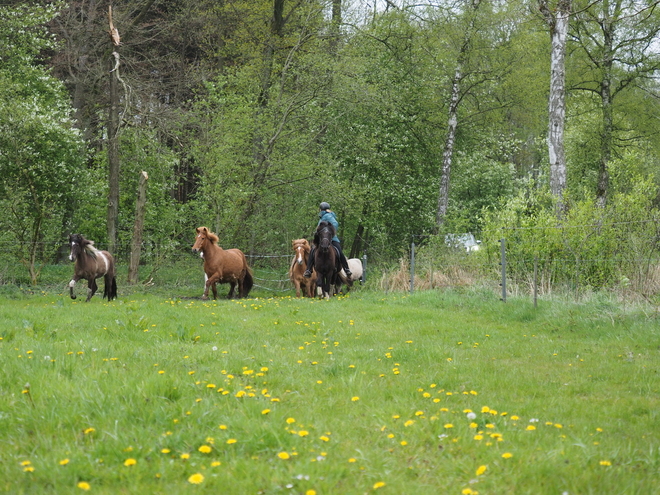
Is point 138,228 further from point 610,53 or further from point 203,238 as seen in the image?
point 610,53

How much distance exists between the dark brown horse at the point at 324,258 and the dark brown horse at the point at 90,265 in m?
5.70

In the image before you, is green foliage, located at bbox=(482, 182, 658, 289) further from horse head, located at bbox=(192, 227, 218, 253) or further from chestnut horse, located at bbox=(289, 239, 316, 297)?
horse head, located at bbox=(192, 227, 218, 253)

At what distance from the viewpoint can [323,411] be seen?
551 cm

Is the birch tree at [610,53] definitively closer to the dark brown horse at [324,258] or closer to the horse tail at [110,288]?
the dark brown horse at [324,258]

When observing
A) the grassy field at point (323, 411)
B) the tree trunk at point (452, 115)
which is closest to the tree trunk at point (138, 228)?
the grassy field at point (323, 411)

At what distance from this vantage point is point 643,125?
3338cm

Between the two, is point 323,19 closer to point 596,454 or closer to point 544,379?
point 544,379

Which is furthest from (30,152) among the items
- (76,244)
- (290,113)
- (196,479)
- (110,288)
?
(196,479)

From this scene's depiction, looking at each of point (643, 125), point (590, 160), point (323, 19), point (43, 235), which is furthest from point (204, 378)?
point (590, 160)

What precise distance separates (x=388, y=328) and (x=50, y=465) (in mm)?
7582

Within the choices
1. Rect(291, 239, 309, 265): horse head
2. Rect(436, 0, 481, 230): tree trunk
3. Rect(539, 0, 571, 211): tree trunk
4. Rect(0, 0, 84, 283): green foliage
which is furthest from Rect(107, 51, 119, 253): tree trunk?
Rect(539, 0, 571, 211): tree trunk

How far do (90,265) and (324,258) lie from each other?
6.41 metres

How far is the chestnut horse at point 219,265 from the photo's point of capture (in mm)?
18906

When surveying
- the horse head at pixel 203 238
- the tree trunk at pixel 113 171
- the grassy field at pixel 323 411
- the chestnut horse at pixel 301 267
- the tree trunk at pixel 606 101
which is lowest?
the grassy field at pixel 323 411
